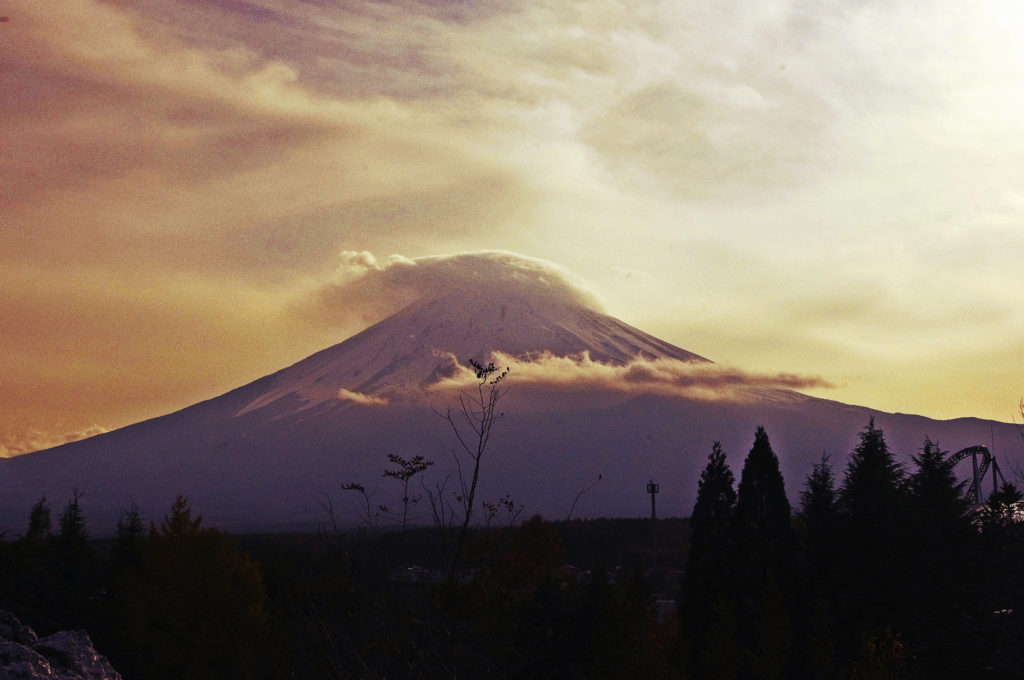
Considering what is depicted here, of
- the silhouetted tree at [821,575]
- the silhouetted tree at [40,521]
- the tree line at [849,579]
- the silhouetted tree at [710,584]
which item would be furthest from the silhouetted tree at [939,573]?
the silhouetted tree at [40,521]

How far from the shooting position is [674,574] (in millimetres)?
97312

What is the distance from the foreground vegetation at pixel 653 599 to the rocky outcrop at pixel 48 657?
2.53 meters

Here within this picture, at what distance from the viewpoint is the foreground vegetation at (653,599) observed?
13.0 meters

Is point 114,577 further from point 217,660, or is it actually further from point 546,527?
point 546,527

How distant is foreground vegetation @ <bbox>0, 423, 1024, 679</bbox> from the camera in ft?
42.6

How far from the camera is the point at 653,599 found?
141 feet

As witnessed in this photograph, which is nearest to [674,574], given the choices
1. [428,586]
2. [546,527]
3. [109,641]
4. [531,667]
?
[546,527]

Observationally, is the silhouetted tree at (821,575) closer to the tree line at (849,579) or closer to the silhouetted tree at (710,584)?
the tree line at (849,579)

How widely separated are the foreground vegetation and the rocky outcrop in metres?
2.53

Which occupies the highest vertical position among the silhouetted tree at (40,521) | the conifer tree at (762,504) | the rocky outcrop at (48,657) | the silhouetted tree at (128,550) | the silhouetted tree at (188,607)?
the conifer tree at (762,504)

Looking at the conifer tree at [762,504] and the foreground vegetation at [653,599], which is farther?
the conifer tree at [762,504]

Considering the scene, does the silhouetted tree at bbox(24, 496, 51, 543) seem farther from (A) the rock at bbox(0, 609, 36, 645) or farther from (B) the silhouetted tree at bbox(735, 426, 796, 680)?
(A) the rock at bbox(0, 609, 36, 645)

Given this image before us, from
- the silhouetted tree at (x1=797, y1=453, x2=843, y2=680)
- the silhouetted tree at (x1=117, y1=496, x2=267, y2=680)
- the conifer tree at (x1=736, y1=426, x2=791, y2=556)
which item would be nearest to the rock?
the silhouetted tree at (x1=797, y1=453, x2=843, y2=680)

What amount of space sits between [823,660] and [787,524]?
546cm
